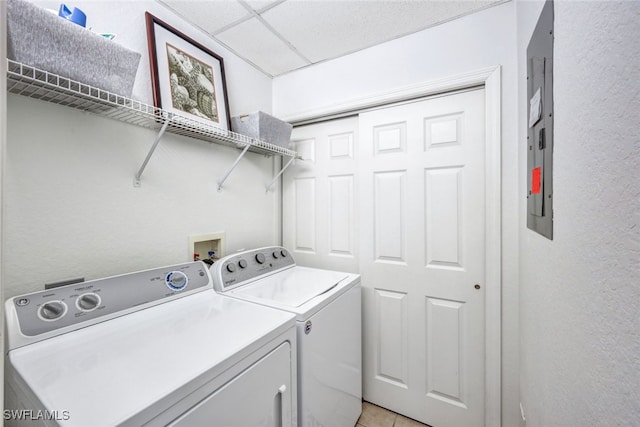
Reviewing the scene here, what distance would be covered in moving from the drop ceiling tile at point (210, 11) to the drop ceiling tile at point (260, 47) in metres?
0.07

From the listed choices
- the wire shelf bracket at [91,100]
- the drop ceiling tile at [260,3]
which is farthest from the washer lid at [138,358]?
the drop ceiling tile at [260,3]

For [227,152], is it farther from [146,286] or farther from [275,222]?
[146,286]

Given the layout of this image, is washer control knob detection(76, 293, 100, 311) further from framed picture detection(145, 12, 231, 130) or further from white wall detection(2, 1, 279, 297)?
framed picture detection(145, 12, 231, 130)

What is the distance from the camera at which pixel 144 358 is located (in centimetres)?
75

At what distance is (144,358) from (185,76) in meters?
1.42

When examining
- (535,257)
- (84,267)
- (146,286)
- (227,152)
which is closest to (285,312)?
(146,286)

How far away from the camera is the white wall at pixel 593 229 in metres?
0.40

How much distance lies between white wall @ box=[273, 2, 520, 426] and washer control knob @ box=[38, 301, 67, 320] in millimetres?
1792

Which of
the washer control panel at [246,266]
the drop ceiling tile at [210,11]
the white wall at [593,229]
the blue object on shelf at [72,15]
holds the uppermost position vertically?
the drop ceiling tile at [210,11]

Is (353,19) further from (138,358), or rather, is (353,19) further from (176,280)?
(138,358)

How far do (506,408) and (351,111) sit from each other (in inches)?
80.6

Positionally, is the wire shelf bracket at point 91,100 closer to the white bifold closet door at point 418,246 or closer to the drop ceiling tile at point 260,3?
the drop ceiling tile at point 260,3

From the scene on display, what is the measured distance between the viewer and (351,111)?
193 centimetres

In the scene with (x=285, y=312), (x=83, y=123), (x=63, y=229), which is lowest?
(x=285, y=312)
